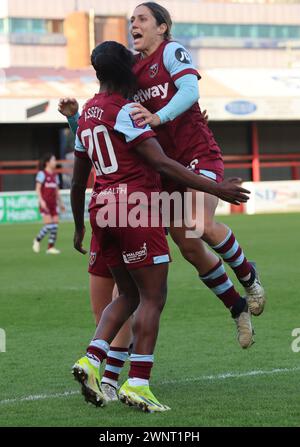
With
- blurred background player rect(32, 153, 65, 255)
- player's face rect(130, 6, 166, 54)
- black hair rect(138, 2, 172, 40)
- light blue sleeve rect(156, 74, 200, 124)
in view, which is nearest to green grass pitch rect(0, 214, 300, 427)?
light blue sleeve rect(156, 74, 200, 124)

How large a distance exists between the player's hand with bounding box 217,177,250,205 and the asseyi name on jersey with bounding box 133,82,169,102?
1.29 metres

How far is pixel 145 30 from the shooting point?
6785 millimetres

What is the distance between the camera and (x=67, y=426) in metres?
5.55

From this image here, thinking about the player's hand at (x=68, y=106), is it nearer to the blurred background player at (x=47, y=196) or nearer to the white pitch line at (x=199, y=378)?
the white pitch line at (x=199, y=378)

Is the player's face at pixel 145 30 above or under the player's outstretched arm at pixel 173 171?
above

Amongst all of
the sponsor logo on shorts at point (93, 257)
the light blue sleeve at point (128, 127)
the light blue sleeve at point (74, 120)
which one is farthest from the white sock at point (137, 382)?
the light blue sleeve at point (74, 120)

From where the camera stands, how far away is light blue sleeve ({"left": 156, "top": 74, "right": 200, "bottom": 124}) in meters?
6.49

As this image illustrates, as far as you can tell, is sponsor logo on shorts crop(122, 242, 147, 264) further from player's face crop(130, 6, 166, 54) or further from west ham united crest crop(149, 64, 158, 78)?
player's face crop(130, 6, 166, 54)

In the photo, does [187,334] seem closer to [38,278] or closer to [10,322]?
[10,322]

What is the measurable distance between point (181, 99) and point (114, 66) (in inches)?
29.8

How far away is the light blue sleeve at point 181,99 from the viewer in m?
6.49

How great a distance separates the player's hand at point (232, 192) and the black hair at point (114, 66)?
0.86 m

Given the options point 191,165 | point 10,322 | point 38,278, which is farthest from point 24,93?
point 191,165
